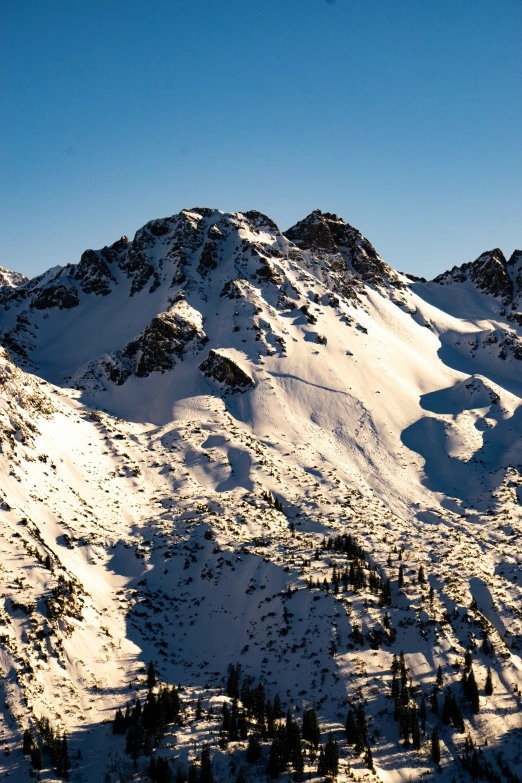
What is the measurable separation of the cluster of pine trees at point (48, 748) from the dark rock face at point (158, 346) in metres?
82.7

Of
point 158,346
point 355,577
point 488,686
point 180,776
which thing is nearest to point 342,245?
point 158,346

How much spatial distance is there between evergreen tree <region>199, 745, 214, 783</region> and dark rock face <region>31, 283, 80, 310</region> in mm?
134722

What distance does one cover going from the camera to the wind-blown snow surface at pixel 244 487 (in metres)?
58.0

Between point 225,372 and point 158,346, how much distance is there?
17.4 meters

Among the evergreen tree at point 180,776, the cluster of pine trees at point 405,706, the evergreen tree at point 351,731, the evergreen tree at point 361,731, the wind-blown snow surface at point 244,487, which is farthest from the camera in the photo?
the wind-blown snow surface at point 244,487

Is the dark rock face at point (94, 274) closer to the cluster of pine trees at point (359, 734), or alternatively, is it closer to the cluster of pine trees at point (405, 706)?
the cluster of pine trees at point (405, 706)

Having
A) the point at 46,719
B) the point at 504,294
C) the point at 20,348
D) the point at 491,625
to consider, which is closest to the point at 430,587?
the point at 491,625

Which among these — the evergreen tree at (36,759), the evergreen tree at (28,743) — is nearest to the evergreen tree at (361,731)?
the evergreen tree at (36,759)

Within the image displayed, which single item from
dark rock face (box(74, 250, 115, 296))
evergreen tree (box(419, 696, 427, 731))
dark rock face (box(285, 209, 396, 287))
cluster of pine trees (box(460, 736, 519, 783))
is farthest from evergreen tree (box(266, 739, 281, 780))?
dark rock face (box(285, 209, 396, 287))

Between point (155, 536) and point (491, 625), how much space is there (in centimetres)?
4612

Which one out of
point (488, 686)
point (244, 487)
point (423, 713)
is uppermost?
point (244, 487)

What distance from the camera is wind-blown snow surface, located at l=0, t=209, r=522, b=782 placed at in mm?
58000

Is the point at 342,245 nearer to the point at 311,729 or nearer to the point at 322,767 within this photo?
the point at 311,729

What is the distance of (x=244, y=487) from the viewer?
309 ft
